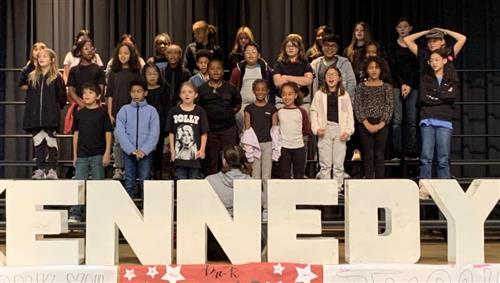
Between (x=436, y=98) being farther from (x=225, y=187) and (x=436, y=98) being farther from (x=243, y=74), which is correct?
(x=225, y=187)

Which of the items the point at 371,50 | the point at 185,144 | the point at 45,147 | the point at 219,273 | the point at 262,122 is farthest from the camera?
the point at 371,50

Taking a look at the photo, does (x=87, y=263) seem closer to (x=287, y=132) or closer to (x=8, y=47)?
(x=287, y=132)

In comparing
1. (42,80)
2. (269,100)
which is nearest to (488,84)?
(269,100)

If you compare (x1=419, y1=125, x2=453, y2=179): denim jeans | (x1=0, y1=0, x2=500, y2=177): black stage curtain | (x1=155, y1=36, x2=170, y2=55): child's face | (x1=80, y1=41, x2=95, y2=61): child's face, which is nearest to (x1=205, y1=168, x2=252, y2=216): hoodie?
(x1=419, y1=125, x2=453, y2=179): denim jeans

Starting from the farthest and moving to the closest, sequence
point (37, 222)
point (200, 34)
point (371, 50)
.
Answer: point (200, 34), point (371, 50), point (37, 222)

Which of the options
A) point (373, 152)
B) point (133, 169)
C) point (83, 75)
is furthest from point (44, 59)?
point (373, 152)

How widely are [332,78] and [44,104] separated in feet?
8.79

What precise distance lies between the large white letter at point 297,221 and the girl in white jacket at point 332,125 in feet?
4.42

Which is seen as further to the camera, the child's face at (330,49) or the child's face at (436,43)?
the child's face at (330,49)

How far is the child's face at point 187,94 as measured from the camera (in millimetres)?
7465

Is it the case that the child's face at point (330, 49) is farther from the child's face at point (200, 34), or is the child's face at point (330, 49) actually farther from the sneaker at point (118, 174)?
the sneaker at point (118, 174)

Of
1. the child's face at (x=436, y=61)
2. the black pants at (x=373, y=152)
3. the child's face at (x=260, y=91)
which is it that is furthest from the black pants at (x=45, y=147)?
the child's face at (x=436, y=61)

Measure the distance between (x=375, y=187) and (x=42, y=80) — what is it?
347cm

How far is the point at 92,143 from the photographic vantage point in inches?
296
